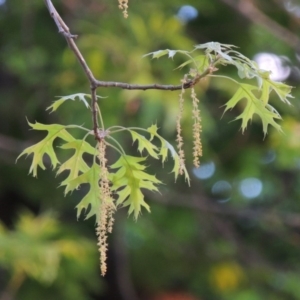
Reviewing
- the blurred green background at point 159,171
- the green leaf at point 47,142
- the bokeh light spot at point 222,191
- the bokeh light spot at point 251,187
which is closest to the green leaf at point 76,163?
the green leaf at point 47,142

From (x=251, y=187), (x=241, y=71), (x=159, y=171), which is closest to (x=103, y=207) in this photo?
(x=241, y=71)

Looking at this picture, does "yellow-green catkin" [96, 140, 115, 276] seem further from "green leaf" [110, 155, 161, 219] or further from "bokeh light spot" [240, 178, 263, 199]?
"bokeh light spot" [240, 178, 263, 199]

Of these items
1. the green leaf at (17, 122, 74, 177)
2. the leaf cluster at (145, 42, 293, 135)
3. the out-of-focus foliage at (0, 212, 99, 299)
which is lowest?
the out-of-focus foliage at (0, 212, 99, 299)

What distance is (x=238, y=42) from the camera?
314cm

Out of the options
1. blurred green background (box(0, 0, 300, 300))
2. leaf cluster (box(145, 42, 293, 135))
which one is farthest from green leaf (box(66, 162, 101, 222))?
blurred green background (box(0, 0, 300, 300))

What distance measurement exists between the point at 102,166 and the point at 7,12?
2.33 metres

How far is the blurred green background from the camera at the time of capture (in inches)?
102

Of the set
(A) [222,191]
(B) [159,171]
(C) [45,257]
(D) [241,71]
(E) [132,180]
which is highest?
(D) [241,71]

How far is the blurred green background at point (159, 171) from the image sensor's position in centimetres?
258

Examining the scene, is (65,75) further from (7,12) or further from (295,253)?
(295,253)

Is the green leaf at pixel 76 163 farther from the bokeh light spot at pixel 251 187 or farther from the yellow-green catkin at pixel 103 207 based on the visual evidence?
the bokeh light spot at pixel 251 187

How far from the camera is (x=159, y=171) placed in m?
3.06

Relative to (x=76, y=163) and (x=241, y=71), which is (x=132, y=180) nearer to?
(x=76, y=163)

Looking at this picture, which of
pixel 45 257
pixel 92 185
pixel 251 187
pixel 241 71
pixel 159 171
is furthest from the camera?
pixel 251 187
